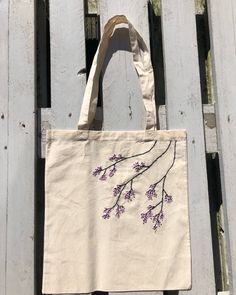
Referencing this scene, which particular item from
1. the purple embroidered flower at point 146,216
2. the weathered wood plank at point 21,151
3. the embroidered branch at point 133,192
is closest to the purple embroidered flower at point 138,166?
the embroidered branch at point 133,192

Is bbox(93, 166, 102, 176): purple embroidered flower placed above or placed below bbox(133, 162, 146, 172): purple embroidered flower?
below

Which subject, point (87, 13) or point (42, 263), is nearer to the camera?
point (42, 263)

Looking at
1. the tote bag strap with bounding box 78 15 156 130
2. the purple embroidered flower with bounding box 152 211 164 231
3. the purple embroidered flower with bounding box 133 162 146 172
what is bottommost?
the purple embroidered flower with bounding box 152 211 164 231

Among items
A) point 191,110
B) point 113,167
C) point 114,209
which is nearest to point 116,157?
point 113,167

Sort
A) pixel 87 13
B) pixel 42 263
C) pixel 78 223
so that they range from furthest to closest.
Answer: pixel 87 13 → pixel 42 263 → pixel 78 223

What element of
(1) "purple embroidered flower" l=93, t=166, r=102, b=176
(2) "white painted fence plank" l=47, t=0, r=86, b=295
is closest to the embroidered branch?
(1) "purple embroidered flower" l=93, t=166, r=102, b=176

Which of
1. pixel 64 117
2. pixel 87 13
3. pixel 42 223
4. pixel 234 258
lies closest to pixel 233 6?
pixel 87 13

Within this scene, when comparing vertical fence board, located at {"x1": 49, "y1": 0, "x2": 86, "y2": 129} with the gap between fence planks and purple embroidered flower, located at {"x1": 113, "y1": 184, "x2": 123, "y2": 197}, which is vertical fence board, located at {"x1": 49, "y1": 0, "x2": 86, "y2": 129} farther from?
purple embroidered flower, located at {"x1": 113, "y1": 184, "x2": 123, "y2": 197}

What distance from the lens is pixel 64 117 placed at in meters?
1.13

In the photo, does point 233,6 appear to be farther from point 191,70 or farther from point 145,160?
point 145,160

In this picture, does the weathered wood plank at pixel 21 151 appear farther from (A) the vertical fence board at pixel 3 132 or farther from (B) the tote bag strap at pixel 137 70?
(B) the tote bag strap at pixel 137 70

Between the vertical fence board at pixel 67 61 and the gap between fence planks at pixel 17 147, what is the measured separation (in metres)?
0.06

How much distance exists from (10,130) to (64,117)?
0.45ft

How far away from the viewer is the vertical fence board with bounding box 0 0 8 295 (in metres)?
1.07
